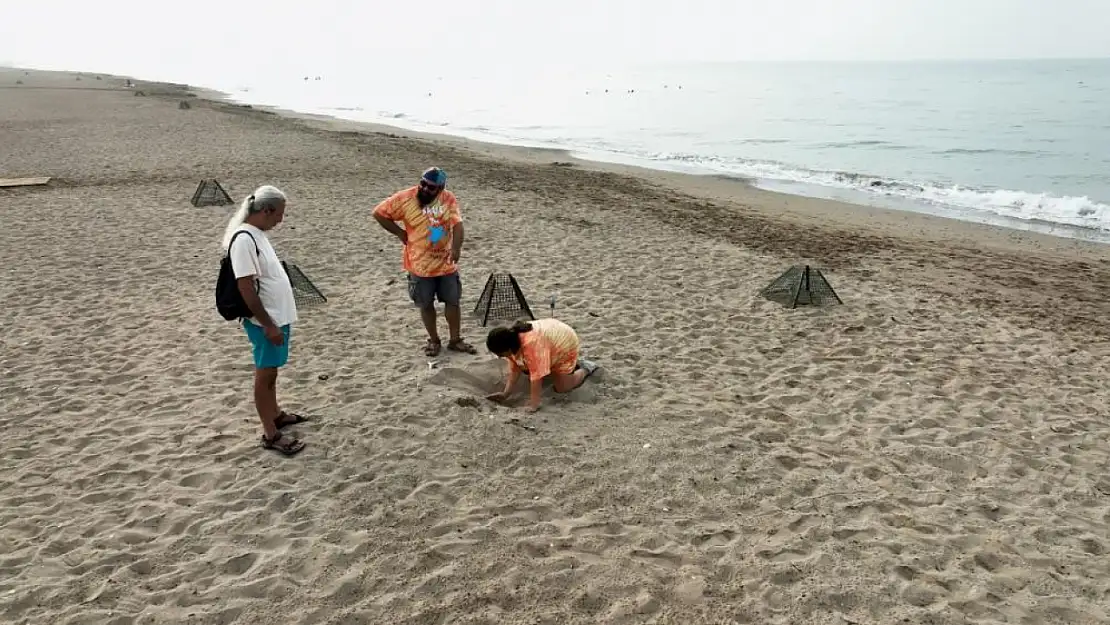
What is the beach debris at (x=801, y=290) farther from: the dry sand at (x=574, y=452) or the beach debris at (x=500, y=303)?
the beach debris at (x=500, y=303)

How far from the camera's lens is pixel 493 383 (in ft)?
17.1

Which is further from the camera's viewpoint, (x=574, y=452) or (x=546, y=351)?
(x=546, y=351)

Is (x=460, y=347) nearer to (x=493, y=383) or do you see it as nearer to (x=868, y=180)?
(x=493, y=383)

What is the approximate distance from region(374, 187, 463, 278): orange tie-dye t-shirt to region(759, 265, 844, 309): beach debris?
382cm

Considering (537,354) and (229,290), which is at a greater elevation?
(229,290)

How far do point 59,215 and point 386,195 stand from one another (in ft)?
16.5

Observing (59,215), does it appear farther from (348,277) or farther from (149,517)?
(149,517)

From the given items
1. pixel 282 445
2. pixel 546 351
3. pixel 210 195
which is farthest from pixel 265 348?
pixel 210 195

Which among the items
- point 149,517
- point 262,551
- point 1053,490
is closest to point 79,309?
point 149,517

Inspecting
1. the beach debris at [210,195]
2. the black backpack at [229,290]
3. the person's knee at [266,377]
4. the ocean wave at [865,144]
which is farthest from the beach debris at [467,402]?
the ocean wave at [865,144]

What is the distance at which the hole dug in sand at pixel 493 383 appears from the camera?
194 inches

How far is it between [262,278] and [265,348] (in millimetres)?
414

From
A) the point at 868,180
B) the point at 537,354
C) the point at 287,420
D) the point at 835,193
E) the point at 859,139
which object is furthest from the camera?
the point at 859,139

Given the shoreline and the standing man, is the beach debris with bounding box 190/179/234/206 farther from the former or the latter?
the shoreline
